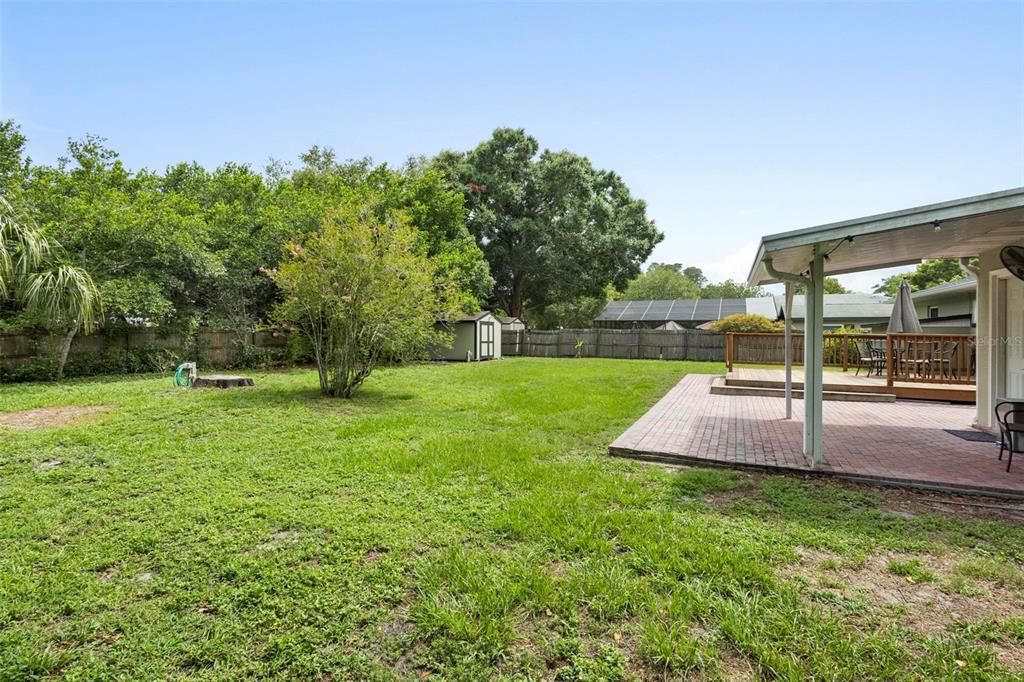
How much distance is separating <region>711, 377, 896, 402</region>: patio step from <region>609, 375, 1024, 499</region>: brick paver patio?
1.52ft

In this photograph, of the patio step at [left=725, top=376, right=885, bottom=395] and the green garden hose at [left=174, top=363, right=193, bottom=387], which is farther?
the green garden hose at [left=174, top=363, right=193, bottom=387]

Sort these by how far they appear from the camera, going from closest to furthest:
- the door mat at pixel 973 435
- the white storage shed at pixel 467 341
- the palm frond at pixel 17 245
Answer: the door mat at pixel 973 435, the palm frond at pixel 17 245, the white storage shed at pixel 467 341

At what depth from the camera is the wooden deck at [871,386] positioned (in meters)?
8.16

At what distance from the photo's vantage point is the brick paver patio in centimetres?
409

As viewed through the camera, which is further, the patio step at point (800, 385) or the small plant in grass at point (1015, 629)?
the patio step at point (800, 385)

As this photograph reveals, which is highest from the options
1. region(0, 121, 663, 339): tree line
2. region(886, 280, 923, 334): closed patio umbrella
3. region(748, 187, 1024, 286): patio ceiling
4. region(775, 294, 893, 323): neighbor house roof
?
region(0, 121, 663, 339): tree line

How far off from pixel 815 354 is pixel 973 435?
10.1 ft

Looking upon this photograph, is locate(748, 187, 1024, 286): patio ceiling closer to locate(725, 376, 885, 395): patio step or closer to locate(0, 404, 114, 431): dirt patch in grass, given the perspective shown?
locate(725, 376, 885, 395): patio step

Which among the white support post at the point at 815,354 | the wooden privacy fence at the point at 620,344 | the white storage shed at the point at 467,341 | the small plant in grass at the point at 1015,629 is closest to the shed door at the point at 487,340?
the white storage shed at the point at 467,341

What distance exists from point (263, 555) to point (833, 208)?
556 inches

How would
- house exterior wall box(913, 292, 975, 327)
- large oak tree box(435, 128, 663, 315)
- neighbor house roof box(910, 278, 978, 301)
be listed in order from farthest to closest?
1. large oak tree box(435, 128, 663, 315)
2. house exterior wall box(913, 292, 975, 327)
3. neighbor house roof box(910, 278, 978, 301)

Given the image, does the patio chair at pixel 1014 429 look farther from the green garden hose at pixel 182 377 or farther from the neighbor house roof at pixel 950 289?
the green garden hose at pixel 182 377

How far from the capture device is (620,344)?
850 inches

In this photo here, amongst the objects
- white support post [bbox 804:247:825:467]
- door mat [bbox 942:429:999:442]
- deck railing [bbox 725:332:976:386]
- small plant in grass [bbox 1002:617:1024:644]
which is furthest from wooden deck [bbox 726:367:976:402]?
small plant in grass [bbox 1002:617:1024:644]
